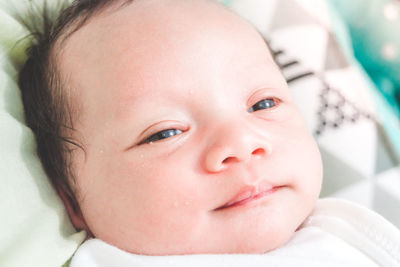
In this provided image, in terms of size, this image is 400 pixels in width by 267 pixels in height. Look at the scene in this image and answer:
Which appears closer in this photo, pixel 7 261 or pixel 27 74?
pixel 7 261

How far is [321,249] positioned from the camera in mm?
820

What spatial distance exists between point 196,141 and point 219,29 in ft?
0.81

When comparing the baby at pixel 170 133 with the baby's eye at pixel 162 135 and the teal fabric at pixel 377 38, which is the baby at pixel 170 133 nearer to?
the baby's eye at pixel 162 135

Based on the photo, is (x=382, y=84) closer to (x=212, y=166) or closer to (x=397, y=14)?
(x=397, y=14)

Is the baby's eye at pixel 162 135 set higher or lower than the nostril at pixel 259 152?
higher

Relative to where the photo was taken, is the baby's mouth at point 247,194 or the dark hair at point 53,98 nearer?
the baby's mouth at point 247,194

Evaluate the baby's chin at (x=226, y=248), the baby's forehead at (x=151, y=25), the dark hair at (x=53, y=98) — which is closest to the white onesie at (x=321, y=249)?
the baby's chin at (x=226, y=248)

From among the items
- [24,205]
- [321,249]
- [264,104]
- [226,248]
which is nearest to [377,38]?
[264,104]

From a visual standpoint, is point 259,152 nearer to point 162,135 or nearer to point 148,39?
point 162,135

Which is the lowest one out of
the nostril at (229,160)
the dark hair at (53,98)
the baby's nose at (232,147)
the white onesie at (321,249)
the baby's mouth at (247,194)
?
the white onesie at (321,249)

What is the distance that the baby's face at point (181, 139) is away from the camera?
748 mm

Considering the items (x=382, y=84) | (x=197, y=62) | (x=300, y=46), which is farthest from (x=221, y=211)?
(x=382, y=84)

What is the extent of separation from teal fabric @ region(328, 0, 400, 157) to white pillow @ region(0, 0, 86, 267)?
94cm

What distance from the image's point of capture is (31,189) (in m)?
0.82
